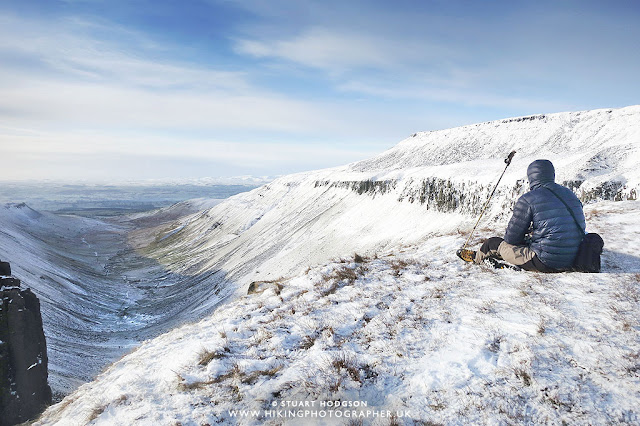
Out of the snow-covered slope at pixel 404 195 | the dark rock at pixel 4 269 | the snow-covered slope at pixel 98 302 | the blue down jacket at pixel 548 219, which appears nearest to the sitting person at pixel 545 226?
the blue down jacket at pixel 548 219

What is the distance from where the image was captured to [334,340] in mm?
6238

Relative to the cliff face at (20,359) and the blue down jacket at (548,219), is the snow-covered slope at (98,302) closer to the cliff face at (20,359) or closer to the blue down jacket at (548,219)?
the cliff face at (20,359)

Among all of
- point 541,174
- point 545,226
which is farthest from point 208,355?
point 541,174

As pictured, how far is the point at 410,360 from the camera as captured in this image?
5.32 metres

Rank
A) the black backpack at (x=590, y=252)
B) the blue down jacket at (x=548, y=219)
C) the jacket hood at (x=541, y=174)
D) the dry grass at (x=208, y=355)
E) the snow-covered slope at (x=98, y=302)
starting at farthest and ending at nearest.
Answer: the snow-covered slope at (x=98, y=302) < the black backpack at (x=590, y=252) < the jacket hood at (x=541, y=174) < the blue down jacket at (x=548, y=219) < the dry grass at (x=208, y=355)

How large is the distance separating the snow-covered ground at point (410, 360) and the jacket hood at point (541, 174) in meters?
2.16

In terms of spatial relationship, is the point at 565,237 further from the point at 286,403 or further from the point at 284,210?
the point at 284,210

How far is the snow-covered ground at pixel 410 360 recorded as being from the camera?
427cm

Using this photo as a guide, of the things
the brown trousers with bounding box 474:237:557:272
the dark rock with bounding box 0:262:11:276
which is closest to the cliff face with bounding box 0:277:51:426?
the dark rock with bounding box 0:262:11:276

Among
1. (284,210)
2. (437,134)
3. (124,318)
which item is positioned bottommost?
(124,318)

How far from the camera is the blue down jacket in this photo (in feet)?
22.7

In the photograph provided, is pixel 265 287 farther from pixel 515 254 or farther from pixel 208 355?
pixel 515 254

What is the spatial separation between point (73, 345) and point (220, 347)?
32.9 metres

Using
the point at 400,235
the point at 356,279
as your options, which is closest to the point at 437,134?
the point at 400,235
